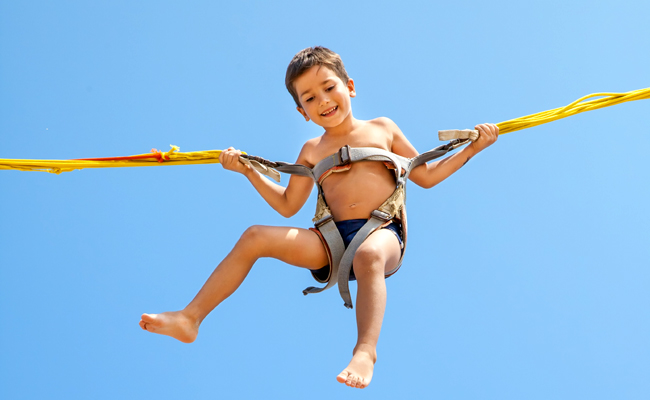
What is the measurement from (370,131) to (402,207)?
1.80 ft

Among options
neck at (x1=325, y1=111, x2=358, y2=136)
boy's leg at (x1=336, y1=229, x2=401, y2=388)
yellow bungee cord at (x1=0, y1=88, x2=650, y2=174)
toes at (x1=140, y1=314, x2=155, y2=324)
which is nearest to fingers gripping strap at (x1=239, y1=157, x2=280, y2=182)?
yellow bungee cord at (x1=0, y1=88, x2=650, y2=174)

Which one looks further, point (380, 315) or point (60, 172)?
point (60, 172)

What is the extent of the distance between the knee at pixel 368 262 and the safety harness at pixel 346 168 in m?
0.22

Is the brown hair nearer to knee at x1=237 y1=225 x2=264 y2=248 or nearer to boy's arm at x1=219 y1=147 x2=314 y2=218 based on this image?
boy's arm at x1=219 y1=147 x2=314 y2=218

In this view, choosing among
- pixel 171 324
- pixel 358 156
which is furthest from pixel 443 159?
pixel 171 324

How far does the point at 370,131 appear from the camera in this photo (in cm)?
473

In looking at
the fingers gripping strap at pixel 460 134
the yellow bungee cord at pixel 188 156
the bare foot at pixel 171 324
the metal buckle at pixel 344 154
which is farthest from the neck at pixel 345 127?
the bare foot at pixel 171 324

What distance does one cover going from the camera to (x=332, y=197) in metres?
4.61

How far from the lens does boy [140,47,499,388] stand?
3953 millimetres

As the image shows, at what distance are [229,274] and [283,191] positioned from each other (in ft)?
3.09

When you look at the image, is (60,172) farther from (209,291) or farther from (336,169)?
(336,169)

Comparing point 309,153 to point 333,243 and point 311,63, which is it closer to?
point 311,63

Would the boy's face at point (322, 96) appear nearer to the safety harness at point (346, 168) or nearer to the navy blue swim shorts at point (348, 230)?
the safety harness at point (346, 168)

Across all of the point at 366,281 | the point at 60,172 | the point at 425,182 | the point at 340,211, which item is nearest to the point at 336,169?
the point at 340,211
